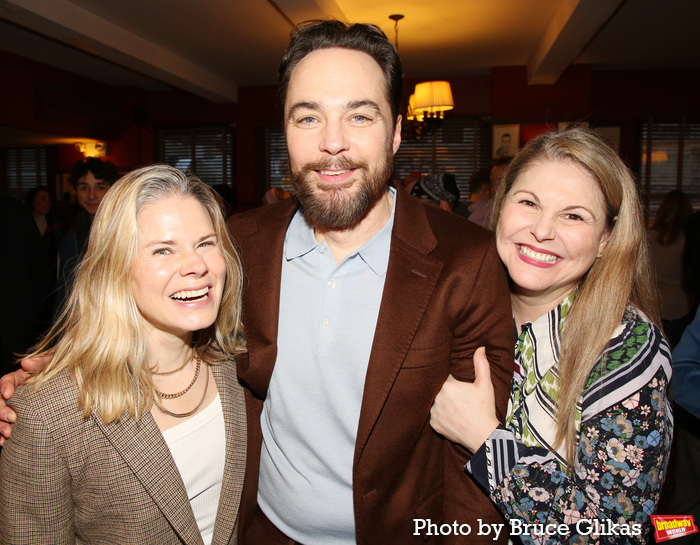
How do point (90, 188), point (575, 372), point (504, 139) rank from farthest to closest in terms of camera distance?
point (504, 139), point (90, 188), point (575, 372)

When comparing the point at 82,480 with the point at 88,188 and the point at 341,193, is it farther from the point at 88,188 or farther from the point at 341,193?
the point at 88,188

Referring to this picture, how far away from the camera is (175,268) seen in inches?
51.9

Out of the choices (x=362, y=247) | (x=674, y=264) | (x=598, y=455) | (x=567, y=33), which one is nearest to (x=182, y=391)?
(x=362, y=247)

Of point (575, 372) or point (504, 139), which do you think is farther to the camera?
point (504, 139)

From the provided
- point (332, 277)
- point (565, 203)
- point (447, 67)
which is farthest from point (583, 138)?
point (447, 67)

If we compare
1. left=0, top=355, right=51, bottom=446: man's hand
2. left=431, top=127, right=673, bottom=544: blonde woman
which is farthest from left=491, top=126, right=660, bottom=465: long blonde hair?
left=0, top=355, right=51, bottom=446: man's hand

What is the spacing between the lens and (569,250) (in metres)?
1.38

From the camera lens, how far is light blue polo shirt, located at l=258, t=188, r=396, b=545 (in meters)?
1.38

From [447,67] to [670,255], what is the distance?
4.26 metres

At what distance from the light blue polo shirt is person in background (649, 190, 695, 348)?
12.5ft

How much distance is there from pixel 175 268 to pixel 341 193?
1.67ft

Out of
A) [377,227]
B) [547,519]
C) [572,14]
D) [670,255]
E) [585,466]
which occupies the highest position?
[572,14]

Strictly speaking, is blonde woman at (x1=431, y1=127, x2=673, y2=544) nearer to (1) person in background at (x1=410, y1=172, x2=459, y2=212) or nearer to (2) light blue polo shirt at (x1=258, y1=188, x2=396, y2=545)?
(2) light blue polo shirt at (x1=258, y1=188, x2=396, y2=545)

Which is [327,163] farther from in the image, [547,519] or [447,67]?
[447,67]
